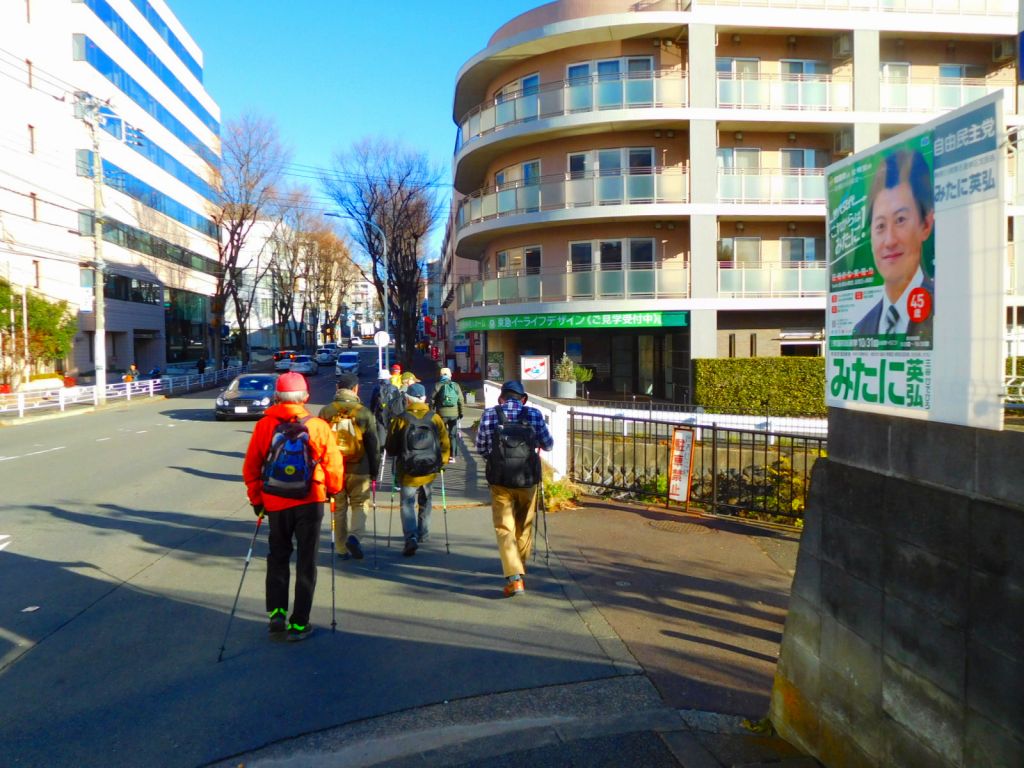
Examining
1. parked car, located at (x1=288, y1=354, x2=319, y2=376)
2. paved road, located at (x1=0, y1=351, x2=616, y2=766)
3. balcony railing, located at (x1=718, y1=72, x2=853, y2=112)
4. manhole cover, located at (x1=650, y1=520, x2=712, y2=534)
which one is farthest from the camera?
parked car, located at (x1=288, y1=354, x2=319, y2=376)

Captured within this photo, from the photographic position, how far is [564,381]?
23.9 meters

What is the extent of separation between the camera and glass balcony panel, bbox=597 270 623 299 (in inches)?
967

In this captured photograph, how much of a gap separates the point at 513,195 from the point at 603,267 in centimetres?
395

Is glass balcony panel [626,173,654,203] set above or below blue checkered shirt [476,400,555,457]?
above

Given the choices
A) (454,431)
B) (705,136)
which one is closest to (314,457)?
(454,431)

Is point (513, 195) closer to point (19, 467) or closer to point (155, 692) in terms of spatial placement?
point (19, 467)

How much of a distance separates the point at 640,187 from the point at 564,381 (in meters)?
6.57

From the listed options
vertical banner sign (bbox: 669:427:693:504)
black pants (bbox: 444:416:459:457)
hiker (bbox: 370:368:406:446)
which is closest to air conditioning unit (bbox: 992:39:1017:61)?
black pants (bbox: 444:416:459:457)

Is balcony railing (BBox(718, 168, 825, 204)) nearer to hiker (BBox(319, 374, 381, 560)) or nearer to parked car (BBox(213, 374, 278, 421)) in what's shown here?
parked car (BBox(213, 374, 278, 421))

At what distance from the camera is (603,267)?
83.5 ft

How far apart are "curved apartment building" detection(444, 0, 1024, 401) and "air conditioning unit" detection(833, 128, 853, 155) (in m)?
0.05

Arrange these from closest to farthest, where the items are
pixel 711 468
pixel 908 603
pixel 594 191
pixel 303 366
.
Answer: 1. pixel 908 603
2. pixel 711 468
3. pixel 594 191
4. pixel 303 366

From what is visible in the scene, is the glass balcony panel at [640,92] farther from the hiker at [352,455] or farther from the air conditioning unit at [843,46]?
the hiker at [352,455]

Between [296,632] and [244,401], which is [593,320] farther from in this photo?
[296,632]
